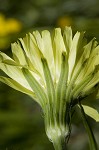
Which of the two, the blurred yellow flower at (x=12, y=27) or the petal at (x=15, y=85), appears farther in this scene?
the blurred yellow flower at (x=12, y=27)

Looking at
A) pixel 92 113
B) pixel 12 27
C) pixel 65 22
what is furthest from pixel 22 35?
pixel 92 113

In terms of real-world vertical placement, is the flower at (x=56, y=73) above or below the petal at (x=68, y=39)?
below

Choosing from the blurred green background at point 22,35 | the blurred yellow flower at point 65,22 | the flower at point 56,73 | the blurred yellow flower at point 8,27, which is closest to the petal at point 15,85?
the flower at point 56,73

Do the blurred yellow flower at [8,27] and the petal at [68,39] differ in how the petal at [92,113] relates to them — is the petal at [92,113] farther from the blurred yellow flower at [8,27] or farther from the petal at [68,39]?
the blurred yellow flower at [8,27]

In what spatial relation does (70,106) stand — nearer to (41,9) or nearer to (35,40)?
(35,40)

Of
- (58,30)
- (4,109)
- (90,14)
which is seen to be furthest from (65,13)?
(58,30)

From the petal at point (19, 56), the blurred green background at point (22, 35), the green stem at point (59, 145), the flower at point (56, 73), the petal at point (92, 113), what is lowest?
the green stem at point (59, 145)

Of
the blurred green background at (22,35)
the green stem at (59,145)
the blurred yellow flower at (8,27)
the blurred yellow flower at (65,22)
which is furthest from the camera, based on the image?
the blurred yellow flower at (65,22)
